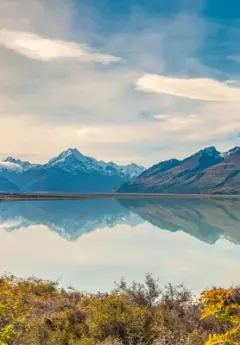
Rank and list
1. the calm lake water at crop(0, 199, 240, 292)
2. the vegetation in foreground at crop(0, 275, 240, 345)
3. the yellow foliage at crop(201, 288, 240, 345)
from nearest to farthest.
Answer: the vegetation in foreground at crop(0, 275, 240, 345) → the yellow foliage at crop(201, 288, 240, 345) → the calm lake water at crop(0, 199, 240, 292)

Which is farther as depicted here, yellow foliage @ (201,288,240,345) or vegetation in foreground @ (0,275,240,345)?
yellow foliage @ (201,288,240,345)

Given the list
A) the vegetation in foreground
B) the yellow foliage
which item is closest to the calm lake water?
the vegetation in foreground

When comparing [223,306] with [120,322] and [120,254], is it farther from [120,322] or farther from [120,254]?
[120,254]

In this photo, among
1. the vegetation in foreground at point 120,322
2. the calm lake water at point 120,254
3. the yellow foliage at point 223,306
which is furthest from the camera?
the calm lake water at point 120,254

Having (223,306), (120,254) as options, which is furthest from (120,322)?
(120,254)

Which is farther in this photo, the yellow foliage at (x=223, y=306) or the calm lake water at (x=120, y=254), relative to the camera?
the calm lake water at (x=120, y=254)

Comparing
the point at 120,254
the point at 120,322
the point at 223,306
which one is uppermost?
the point at 223,306

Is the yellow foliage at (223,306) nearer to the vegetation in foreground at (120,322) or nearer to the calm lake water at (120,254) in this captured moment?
the vegetation in foreground at (120,322)

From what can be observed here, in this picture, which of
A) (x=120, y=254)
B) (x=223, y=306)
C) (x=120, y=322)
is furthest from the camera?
(x=120, y=254)

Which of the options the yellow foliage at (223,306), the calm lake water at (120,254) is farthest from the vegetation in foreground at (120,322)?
the calm lake water at (120,254)

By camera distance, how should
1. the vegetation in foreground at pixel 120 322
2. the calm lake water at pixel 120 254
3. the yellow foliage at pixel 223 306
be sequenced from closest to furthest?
1. the vegetation in foreground at pixel 120 322
2. the yellow foliage at pixel 223 306
3. the calm lake water at pixel 120 254

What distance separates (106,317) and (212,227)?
5177cm

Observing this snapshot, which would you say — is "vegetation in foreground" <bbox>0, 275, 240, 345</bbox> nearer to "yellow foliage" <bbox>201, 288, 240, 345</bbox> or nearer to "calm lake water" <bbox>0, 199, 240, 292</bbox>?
"yellow foliage" <bbox>201, 288, 240, 345</bbox>

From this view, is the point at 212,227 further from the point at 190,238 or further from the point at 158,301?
the point at 158,301
